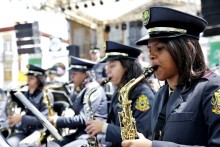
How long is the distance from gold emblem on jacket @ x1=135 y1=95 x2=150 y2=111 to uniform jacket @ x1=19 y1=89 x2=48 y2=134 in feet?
5.56

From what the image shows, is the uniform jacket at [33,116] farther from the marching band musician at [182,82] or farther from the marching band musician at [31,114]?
the marching band musician at [182,82]

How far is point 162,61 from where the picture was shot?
5.71 ft

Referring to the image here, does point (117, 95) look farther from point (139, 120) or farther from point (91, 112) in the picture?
point (139, 120)

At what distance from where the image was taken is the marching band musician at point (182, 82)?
157 cm

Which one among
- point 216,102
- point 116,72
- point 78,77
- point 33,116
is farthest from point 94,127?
point 78,77

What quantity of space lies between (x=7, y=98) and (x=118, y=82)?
2122 mm

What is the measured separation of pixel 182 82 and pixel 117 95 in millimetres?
1475

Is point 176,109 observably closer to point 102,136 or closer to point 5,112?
point 102,136

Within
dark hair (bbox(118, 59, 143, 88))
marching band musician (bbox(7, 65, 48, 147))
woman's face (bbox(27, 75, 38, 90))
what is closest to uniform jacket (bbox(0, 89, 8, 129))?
marching band musician (bbox(7, 65, 48, 147))

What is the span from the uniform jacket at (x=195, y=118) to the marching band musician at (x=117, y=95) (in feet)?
3.43

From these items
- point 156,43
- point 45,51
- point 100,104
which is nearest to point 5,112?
point 100,104

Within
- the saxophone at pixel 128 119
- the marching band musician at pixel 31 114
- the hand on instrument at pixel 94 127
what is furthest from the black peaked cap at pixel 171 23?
the marching band musician at pixel 31 114

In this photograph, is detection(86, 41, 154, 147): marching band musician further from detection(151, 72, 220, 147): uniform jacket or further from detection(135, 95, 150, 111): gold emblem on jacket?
detection(151, 72, 220, 147): uniform jacket

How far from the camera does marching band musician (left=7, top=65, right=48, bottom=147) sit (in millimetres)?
4125
